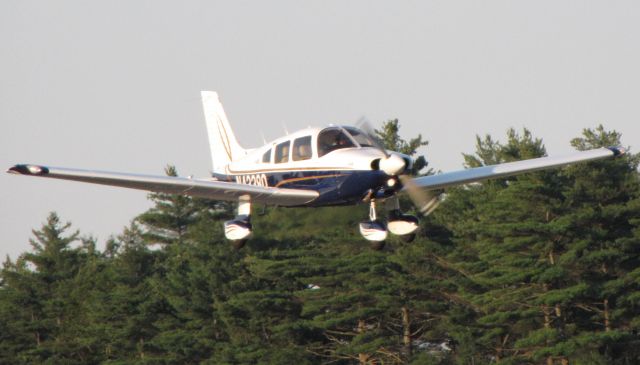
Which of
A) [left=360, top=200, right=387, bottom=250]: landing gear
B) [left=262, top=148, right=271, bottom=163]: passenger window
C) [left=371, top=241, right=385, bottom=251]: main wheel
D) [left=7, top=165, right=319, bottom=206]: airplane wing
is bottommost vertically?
[left=371, top=241, right=385, bottom=251]: main wheel

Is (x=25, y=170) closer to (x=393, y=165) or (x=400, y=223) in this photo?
(x=393, y=165)

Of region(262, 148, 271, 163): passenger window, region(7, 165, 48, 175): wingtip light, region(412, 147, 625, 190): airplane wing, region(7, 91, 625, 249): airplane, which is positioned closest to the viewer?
region(7, 165, 48, 175): wingtip light

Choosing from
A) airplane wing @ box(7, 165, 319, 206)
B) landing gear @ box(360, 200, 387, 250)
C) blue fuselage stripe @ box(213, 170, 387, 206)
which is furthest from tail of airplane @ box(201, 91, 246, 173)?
landing gear @ box(360, 200, 387, 250)

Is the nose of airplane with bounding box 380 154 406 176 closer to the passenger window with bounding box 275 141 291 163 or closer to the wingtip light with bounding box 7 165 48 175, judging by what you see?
the passenger window with bounding box 275 141 291 163

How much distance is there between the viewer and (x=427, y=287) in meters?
67.1

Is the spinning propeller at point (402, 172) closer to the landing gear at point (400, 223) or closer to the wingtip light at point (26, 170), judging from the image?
the landing gear at point (400, 223)

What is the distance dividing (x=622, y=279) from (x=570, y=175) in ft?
25.3

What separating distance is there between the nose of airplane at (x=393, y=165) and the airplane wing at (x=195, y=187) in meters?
2.05

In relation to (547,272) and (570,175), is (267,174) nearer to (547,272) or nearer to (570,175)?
(547,272)

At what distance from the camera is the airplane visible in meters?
29.4

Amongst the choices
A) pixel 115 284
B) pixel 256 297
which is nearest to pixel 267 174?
pixel 256 297

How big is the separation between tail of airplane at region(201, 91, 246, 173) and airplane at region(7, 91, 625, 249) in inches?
171

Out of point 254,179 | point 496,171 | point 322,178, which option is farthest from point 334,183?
point 496,171

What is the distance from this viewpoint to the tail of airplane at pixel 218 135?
3819cm
